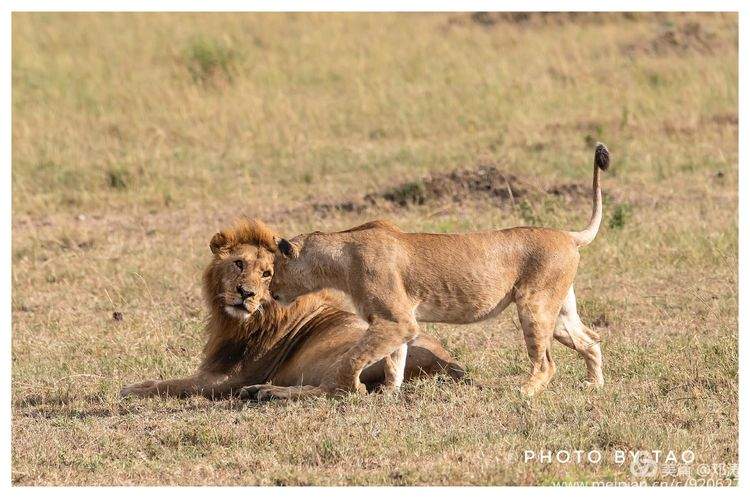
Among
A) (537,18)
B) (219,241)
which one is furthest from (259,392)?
(537,18)

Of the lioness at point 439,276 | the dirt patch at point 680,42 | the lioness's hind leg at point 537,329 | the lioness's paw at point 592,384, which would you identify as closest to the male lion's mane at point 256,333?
the lioness at point 439,276

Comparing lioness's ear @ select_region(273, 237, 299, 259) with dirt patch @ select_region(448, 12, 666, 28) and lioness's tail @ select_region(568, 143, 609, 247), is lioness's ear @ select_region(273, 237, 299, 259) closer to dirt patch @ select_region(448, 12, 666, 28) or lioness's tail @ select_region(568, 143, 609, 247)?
lioness's tail @ select_region(568, 143, 609, 247)

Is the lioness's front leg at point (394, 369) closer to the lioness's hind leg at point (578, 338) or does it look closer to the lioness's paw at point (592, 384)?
the lioness's hind leg at point (578, 338)

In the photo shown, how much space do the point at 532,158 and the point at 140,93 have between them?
14.8 ft

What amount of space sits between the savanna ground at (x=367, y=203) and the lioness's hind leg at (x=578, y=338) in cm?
14

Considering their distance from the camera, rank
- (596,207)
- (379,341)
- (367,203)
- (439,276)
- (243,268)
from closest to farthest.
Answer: (379,341) → (439,276) → (243,268) → (596,207) → (367,203)

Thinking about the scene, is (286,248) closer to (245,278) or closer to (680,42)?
(245,278)

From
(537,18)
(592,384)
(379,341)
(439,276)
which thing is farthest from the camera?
(537,18)

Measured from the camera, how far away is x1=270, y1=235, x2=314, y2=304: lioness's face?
6.30m

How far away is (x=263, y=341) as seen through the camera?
680 cm

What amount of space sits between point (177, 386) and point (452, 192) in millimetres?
4480
